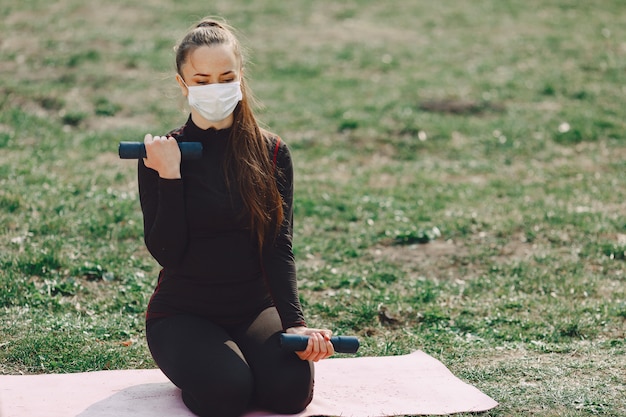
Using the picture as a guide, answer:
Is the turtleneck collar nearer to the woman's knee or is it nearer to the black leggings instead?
the black leggings

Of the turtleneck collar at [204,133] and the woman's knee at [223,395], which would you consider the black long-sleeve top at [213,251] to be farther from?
the woman's knee at [223,395]

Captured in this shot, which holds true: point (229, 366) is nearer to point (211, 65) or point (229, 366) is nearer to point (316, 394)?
point (316, 394)

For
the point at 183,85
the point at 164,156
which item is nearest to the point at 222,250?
the point at 164,156

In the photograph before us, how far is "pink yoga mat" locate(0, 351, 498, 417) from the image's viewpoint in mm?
4004

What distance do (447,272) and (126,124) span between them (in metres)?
4.73

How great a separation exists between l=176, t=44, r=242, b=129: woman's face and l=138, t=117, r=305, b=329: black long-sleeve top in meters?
0.22

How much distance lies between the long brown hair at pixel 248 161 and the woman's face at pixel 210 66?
30 millimetres

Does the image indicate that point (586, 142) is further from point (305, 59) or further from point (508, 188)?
point (305, 59)

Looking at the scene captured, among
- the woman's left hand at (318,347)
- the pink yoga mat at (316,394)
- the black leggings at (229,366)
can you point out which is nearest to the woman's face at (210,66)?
the black leggings at (229,366)

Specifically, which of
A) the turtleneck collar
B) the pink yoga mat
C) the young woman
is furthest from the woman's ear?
the pink yoga mat

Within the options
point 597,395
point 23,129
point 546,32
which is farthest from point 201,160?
point 546,32

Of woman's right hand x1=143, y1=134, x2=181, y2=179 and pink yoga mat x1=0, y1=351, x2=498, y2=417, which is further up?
woman's right hand x1=143, y1=134, x2=181, y2=179

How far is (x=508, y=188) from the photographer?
8.18 m

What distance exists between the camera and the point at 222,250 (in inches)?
160
